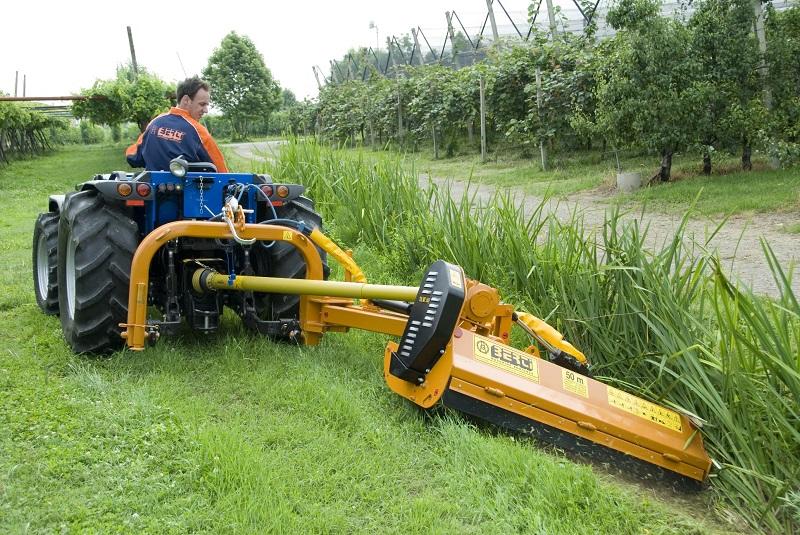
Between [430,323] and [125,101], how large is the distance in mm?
19749

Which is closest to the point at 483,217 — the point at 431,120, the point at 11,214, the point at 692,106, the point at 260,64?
the point at 692,106

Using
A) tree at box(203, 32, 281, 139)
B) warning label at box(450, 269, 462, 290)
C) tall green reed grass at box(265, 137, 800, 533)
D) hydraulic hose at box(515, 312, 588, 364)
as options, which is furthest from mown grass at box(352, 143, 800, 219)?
tree at box(203, 32, 281, 139)

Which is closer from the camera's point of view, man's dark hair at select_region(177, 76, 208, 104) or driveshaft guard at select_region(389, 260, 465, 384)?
driveshaft guard at select_region(389, 260, 465, 384)

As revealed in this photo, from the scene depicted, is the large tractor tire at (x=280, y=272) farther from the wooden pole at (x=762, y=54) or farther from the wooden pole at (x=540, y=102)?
the wooden pole at (x=540, y=102)

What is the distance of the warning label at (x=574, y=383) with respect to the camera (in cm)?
332

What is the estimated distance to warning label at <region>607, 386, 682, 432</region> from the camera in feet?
10.7

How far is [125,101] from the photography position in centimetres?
2097

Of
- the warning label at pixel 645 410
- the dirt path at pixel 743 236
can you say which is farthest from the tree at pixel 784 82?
the warning label at pixel 645 410

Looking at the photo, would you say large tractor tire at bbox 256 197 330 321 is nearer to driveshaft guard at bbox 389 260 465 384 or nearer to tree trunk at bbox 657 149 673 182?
driveshaft guard at bbox 389 260 465 384

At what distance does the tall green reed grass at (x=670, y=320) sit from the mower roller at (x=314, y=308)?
18 cm

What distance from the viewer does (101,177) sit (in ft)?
16.6

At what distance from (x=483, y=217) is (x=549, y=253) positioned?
0.74m

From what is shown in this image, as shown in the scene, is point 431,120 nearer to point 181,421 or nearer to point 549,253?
point 549,253

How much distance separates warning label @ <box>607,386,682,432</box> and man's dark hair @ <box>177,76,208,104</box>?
132 inches
